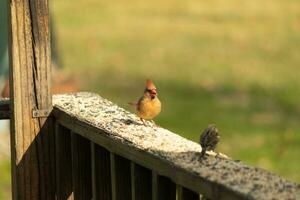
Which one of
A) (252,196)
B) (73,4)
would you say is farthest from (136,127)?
(73,4)

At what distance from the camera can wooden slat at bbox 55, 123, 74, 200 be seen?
4.16 metres

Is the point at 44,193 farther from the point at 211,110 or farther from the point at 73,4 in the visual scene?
the point at 73,4

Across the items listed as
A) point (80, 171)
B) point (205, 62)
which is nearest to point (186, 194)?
point (80, 171)

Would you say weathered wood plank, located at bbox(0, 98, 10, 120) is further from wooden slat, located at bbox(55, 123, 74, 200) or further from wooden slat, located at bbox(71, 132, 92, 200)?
wooden slat, located at bbox(71, 132, 92, 200)

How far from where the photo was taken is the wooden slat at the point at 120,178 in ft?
11.7

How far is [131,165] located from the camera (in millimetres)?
3416

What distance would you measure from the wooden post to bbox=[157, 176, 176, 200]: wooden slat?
41.8 inches

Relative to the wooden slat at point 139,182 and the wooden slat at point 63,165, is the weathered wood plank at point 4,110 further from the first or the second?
the wooden slat at point 139,182

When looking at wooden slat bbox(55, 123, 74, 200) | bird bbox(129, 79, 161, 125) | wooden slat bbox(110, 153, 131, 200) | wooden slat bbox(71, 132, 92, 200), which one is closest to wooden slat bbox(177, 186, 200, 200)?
wooden slat bbox(110, 153, 131, 200)

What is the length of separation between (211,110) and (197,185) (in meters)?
10.0

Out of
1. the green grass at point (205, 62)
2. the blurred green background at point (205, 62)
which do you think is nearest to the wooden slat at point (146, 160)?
the blurred green background at point (205, 62)

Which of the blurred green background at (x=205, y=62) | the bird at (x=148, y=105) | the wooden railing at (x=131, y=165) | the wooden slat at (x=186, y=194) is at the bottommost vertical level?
the wooden slat at (x=186, y=194)

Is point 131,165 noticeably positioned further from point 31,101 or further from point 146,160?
point 31,101

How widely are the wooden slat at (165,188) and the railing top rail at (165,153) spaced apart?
6 cm
